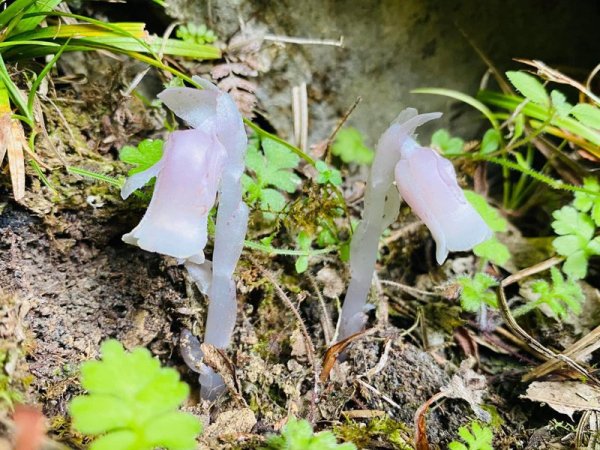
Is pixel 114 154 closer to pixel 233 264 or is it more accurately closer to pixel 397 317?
pixel 233 264

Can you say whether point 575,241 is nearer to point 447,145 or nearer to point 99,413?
point 447,145

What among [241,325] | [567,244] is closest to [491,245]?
[567,244]

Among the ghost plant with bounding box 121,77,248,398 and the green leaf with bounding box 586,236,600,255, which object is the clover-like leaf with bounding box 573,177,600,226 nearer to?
the green leaf with bounding box 586,236,600,255

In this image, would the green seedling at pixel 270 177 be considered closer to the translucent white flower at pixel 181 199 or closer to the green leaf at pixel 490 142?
the translucent white flower at pixel 181 199

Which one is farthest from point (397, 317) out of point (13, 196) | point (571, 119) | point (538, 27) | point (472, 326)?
point (538, 27)

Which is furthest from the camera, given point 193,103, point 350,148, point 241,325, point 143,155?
point 350,148
